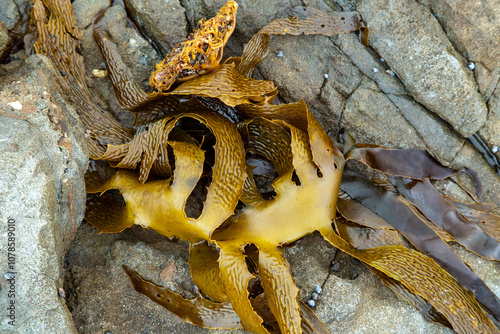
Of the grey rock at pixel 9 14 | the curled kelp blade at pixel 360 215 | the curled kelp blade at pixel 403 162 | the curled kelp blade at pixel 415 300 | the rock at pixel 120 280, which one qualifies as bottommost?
the rock at pixel 120 280

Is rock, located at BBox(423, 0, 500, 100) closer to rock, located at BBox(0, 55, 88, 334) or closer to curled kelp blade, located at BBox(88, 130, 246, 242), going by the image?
curled kelp blade, located at BBox(88, 130, 246, 242)

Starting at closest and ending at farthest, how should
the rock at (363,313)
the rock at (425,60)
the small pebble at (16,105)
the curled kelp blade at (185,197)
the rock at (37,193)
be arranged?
the rock at (37,193) → the small pebble at (16,105) → the curled kelp blade at (185,197) → the rock at (363,313) → the rock at (425,60)

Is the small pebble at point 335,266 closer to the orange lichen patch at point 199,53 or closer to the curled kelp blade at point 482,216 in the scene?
the curled kelp blade at point 482,216

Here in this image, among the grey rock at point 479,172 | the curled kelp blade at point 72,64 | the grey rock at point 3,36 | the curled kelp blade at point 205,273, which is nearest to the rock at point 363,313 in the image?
the curled kelp blade at point 205,273

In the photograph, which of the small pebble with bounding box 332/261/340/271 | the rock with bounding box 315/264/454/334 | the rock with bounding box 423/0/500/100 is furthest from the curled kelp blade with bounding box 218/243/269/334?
the rock with bounding box 423/0/500/100

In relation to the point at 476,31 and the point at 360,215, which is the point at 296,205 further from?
the point at 476,31

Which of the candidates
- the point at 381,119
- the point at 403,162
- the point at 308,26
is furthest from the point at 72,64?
the point at 403,162
